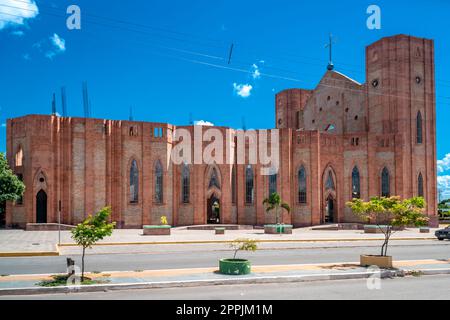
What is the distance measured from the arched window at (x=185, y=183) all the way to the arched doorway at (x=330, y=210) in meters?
15.2

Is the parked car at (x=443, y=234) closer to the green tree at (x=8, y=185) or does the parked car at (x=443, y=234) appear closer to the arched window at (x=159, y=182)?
the arched window at (x=159, y=182)

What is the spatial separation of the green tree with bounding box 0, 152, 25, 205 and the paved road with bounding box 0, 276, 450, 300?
26423 millimetres

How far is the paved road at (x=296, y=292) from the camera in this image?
1273 centimetres

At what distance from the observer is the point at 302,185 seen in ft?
161

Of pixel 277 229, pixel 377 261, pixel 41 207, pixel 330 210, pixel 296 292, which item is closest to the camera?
pixel 296 292

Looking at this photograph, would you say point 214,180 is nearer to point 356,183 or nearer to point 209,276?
point 356,183

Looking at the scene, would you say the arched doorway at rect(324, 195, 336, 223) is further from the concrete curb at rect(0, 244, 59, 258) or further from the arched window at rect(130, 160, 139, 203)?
the concrete curb at rect(0, 244, 59, 258)

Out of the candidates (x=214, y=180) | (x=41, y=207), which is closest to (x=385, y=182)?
(x=214, y=180)

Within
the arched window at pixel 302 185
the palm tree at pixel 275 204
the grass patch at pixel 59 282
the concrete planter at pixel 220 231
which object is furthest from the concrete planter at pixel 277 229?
the grass patch at pixel 59 282

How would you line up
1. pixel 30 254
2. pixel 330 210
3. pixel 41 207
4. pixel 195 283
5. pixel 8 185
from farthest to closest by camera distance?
pixel 330 210 → pixel 41 207 → pixel 8 185 → pixel 30 254 → pixel 195 283

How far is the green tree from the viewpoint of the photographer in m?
36.4

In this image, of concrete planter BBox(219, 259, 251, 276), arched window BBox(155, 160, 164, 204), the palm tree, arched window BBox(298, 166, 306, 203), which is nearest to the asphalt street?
concrete planter BBox(219, 259, 251, 276)

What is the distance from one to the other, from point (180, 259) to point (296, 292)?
8.66 meters
